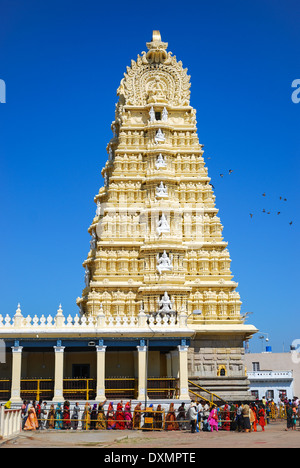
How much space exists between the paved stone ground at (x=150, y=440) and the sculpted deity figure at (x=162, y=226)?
19009 millimetres

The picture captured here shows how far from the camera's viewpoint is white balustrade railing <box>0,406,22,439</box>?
25.5 metres

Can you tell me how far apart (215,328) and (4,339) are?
15862mm

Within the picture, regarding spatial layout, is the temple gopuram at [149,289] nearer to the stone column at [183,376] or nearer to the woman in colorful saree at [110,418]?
the stone column at [183,376]

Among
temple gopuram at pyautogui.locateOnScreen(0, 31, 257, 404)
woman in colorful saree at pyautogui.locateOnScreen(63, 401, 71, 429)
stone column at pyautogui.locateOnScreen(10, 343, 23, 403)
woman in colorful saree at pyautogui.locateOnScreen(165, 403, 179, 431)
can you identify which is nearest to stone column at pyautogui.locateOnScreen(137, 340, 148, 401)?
temple gopuram at pyautogui.locateOnScreen(0, 31, 257, 404)

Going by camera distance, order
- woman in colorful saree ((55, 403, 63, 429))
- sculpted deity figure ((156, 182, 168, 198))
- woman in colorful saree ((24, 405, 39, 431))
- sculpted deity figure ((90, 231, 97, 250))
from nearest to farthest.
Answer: woman in colorful saree ((24, 405, 39, 431)) < woman in colorful saree ((55, 403, 63, 429)) < sculpted deity figure ((156, 182, 168, 198)) < sculpted deity figure ((90, 231, 97, 250))

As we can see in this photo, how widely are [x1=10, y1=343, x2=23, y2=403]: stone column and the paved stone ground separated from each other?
5429 mm

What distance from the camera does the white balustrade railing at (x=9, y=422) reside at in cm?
2552

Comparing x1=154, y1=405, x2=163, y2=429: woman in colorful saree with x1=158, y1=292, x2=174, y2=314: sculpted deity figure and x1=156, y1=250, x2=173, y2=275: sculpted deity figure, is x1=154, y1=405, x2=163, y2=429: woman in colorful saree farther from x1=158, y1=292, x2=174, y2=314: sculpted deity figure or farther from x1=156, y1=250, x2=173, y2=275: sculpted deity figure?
x1=156, y1=250, x2=173, y2=275: sculpted deity figure

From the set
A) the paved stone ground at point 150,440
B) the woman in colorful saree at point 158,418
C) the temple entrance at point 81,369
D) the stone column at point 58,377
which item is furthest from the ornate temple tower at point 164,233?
the paved stone ground at point 150,440

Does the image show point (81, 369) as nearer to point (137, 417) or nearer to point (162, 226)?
point (137, 417)

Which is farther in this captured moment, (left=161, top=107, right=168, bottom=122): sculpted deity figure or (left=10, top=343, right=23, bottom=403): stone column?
(left=161, top=107, right=168, bottom=122): sculpted deity figure

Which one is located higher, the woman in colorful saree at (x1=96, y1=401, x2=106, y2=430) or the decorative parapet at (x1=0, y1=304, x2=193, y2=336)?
the decorative parapet at (x1=0, y1=304, x2=193, y2=336)

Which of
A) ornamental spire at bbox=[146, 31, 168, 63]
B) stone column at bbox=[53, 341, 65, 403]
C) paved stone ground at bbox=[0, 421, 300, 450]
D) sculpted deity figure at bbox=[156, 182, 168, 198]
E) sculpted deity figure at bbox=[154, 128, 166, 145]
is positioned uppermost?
ornamental spire at bbox=[146, 31, 168, 63]

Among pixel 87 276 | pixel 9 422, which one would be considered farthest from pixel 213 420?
pixel 87 276
